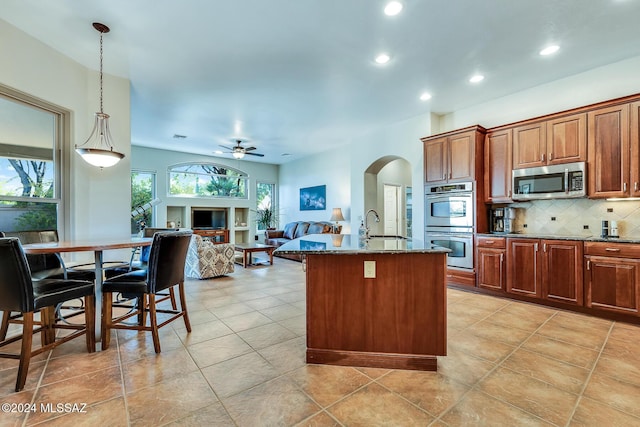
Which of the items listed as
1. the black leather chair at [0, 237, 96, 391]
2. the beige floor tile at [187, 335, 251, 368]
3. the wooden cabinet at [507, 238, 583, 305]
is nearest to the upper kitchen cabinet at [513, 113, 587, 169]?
the wooden cabinet at [507, 238, 583, 305]

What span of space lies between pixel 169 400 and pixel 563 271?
161 inches

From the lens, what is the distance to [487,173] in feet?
14.0

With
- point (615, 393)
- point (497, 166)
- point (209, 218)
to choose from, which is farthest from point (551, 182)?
point (209, 218)

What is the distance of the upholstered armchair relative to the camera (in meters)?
5.03

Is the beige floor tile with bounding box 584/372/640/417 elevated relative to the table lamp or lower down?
lower down

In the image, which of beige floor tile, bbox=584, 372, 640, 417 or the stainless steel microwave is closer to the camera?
beige floor tile, bbox=584, 372, 640, 417

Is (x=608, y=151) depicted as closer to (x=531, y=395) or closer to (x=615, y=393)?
(x=615, y=393)

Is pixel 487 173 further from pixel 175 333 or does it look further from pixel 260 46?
pixel 175 333

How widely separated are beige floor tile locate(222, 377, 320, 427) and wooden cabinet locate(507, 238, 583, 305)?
10.7 ft

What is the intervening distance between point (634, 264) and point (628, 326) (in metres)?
0.63

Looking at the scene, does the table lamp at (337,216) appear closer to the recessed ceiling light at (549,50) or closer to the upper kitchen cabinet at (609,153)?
the upper kitchen cabinet at (609,153)

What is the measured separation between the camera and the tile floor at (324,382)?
5.31 feet

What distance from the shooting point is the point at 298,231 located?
26.3 feet

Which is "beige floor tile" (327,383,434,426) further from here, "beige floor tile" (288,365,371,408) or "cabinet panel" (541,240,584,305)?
"cabinet panel" (541,240,584,305)
